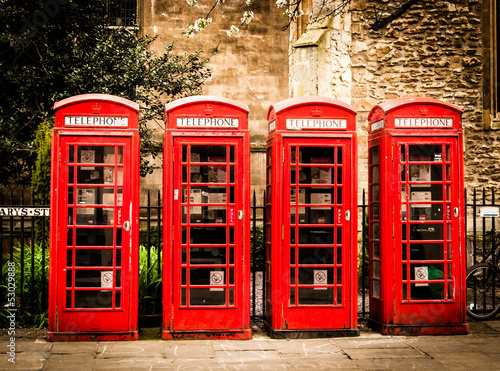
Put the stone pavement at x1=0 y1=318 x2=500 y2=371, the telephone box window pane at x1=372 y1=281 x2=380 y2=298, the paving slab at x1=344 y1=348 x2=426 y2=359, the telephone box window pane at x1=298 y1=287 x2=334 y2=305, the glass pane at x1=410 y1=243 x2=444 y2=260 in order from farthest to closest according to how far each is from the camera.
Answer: the telephone box window pane at x1=372 y1=281 x2=380 y2=298 < the glass pane at x1=410 y1=243 x2=444 y2=260 < the telephone box window pane at x1=298 y1=287 x2=334 y2=305 < the paving slab at x1=344 y1=348 x2=426 y2=359 < the stone pavement at x1=0 y1=318 x2=500 y2=371

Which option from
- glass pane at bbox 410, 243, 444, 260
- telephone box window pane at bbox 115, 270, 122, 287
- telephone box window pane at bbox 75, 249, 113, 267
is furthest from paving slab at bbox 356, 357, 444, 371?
telephone box window pane at bbox 75, 249, 113, 267

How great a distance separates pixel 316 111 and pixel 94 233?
9.72 feet

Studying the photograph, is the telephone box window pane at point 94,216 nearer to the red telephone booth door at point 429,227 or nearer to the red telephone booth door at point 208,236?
the red telephone booth door at point 208,236

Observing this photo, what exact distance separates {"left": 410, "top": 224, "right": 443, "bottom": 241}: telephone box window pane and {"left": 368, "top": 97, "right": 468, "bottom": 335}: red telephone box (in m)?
0.01

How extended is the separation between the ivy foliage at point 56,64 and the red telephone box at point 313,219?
5126 mm

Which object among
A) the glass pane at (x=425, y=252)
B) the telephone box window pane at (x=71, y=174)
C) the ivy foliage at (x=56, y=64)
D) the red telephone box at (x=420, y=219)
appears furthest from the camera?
the ivy foliage at (x=56, y=64)

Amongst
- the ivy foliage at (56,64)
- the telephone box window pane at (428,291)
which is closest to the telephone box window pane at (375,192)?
the telephone box window pane at (428,291)

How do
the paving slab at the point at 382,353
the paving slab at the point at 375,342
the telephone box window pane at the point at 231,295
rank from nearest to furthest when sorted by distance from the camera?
the paving slab at the point at 382,353 < the paving slab at the point at 375,342 < the telephone box window pane at the point at 231,295

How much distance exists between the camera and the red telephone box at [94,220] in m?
6.25

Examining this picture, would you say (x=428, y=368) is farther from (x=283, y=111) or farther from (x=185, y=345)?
(x=283, y=111)

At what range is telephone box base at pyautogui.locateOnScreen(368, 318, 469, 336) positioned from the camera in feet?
21.8

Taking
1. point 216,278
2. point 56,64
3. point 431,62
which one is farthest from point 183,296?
point 431,62

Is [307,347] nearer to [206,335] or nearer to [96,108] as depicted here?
[206,335]

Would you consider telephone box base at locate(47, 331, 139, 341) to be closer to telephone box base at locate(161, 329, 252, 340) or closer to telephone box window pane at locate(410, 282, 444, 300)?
telephone box base at locate(161, 329, 252, 340)
